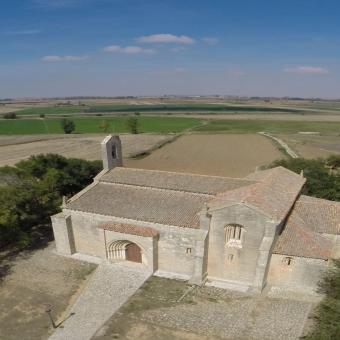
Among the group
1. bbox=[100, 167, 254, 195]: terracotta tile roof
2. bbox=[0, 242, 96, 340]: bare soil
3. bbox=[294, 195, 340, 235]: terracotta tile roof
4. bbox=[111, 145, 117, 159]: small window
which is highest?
bbox=[111, 145, 117, 159]: small window

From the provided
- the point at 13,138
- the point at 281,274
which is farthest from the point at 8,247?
the point at 13,138

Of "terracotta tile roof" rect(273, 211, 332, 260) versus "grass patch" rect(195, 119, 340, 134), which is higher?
"terracotta tile roof" rect(273, 211, 332, 260)

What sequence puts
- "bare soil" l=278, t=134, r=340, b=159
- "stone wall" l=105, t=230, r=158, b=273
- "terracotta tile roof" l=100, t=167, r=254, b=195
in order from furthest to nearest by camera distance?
"bare soil" l=278, t=134, r=340, b=159 → "terracotta tile roof" l=100, t=167, r=254, b=195 → "stone wall" l=105, t=230, r=158, b=273

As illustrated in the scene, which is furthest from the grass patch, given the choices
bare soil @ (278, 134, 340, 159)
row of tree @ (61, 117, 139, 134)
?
row of tree @ (61, 117, 139, 134)

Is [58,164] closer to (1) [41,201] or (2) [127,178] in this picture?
(1) [41,201]

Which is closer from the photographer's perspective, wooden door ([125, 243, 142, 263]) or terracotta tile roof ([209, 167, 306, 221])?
terracotta tile roof ([209, 167, 306, 221])

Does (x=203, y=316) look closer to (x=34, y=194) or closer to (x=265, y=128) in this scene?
(x=34, y=194)

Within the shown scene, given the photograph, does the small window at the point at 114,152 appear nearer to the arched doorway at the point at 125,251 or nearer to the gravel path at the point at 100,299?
the arched doorway at the point at 125,251

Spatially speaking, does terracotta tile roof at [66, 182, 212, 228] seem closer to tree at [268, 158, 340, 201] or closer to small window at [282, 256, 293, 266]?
small window at [282, 256, 293, 266]
